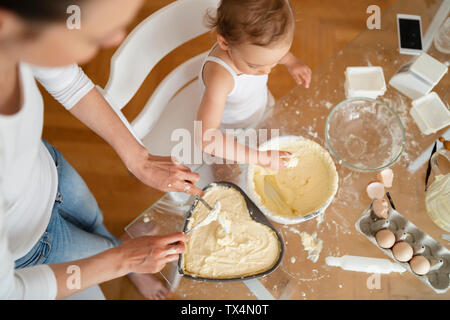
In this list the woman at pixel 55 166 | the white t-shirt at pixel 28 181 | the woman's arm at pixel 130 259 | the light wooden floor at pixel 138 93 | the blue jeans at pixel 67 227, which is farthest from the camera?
the light wooden floor at pixel 138 93

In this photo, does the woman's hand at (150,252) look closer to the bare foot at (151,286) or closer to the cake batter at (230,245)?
the cake batter at (230,245)

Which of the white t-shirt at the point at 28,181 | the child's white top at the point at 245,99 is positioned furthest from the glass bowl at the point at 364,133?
the white t-shirt at the point at 28,181

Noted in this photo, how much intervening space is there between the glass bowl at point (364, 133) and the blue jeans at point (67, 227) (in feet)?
2.12

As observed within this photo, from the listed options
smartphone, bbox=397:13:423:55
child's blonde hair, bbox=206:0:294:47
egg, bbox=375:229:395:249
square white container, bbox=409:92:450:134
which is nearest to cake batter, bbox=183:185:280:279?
egg, bbox=375:229:395:249

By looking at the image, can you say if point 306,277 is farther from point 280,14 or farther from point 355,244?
point 280,14

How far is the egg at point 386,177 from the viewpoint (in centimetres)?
82

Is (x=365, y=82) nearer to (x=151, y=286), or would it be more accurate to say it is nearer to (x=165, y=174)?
(x=165, y=174)

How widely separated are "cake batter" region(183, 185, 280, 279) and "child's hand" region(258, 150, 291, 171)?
0.10 meters

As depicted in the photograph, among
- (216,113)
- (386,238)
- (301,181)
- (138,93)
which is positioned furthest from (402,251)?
(138,93)

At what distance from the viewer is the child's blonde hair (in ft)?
2.27

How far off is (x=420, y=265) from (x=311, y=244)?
0.75ft

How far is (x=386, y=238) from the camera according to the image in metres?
0.73
